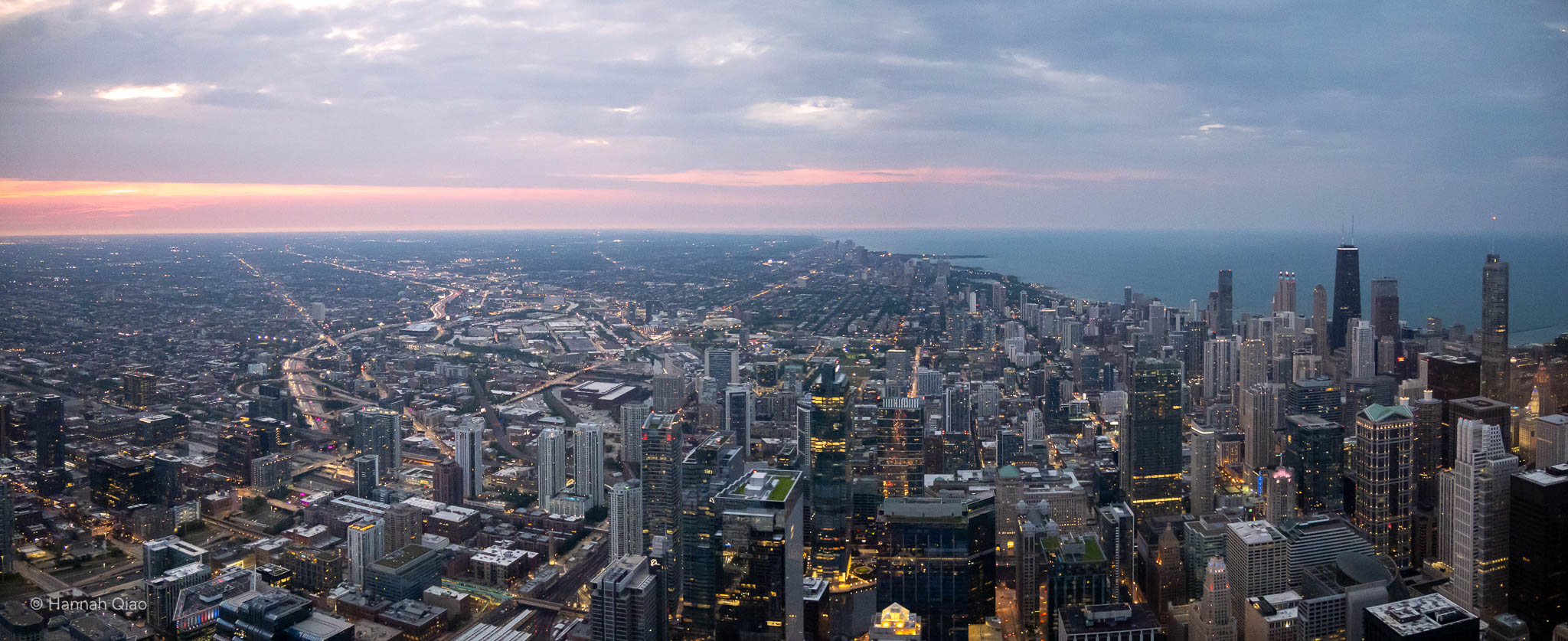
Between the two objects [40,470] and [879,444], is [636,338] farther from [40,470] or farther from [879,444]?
[40,470]

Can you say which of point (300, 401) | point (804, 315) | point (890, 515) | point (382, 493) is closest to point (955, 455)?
point (804, 315)

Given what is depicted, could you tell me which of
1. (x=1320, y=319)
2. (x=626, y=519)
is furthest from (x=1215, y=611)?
(x=1320, y=319)

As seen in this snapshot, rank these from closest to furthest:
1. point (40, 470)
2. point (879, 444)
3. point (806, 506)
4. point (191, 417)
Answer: point (40, 470), point (806, 506), point (191, 417), point (879, 444)

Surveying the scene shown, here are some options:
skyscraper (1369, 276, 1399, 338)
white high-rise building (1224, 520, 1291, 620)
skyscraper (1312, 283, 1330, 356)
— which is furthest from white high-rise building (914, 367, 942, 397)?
skyscraper (1369, 276, 1399, 338)

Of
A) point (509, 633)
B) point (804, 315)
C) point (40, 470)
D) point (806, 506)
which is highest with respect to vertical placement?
point (804, 315)

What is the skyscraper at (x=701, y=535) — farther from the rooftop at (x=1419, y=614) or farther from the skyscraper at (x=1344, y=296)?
the skyscraper at (x=1344, y=296)

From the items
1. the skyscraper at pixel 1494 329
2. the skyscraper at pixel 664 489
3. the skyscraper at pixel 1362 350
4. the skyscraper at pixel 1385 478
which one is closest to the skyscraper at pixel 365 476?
the skyscraper at pixel 664 489

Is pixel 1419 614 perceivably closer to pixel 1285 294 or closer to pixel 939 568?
pixel 939 568
